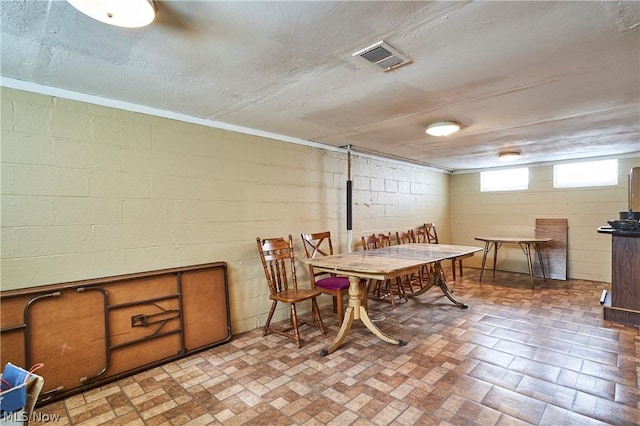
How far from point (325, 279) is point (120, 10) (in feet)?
9.59

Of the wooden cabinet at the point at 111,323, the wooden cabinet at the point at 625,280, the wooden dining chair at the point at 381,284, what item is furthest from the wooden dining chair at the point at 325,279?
the wooden cabinet at the point at 625,280

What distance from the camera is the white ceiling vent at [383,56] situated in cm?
173

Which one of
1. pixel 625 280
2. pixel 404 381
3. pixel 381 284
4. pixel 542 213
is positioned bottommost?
pixel 404 381

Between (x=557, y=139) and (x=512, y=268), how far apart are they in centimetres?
305

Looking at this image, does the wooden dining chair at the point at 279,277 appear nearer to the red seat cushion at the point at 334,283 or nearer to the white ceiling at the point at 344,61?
the red seat cushion at the point at 334,283

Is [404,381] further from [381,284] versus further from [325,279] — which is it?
[381,284]

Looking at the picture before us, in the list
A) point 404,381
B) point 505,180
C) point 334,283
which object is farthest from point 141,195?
point 505,180

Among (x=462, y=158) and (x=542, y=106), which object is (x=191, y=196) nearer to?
(x=542, y=106)

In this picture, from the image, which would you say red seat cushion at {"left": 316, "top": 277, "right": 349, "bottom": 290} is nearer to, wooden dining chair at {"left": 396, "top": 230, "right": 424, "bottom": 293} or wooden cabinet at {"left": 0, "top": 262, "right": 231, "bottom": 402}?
wooden cabinet at {"left": 0, "top": 262, "right": 231, "bottom": 402}

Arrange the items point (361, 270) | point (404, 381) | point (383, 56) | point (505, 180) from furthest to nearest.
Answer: point (505, 180) < point (361, 270) < point (404, 381) < point (383, 56)

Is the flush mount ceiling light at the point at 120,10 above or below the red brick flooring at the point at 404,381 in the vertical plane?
above

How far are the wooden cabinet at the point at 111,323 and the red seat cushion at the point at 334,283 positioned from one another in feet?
3.33

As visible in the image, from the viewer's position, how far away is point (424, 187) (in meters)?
6.11

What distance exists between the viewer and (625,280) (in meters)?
3.38
